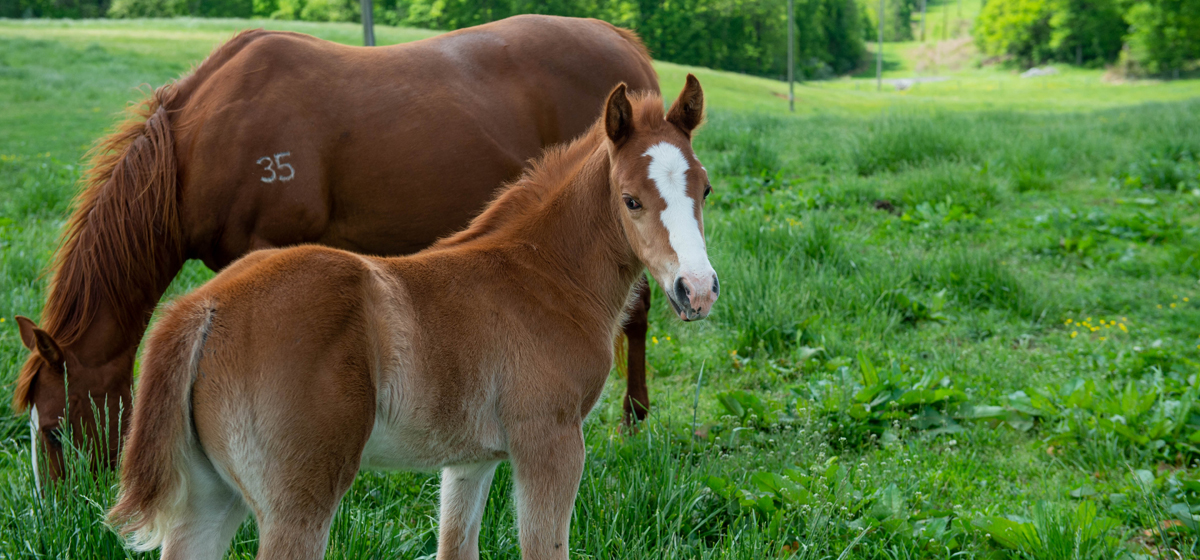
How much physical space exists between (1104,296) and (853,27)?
71.2m

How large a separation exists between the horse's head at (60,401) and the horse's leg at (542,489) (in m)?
1.47

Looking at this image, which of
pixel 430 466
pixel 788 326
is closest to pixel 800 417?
pixel 788 326

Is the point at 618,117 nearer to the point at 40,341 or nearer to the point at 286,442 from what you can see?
the point at 286,442

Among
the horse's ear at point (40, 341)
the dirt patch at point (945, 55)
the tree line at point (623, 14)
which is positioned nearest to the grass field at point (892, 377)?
the horse's ear at point (40, 341)

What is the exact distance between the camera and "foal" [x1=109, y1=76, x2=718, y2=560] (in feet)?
5.38

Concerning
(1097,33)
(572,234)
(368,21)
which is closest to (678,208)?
(572,234)

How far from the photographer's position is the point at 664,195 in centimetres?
223

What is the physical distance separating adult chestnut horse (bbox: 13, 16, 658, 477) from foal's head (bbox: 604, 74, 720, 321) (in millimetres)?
1400

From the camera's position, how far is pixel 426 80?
12.4 feet

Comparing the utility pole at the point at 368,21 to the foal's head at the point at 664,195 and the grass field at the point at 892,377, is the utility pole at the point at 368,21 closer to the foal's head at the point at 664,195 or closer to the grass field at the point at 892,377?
the grass field at the point at 892,377

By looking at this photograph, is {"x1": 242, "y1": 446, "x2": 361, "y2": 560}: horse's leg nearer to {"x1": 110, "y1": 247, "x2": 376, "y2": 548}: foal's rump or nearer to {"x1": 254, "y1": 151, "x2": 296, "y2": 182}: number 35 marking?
{"x1": 110, "y1": 247, "x2": 376, "y2": 548}: foal's rump

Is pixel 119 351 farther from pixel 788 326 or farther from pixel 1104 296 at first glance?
pixel 1104 296

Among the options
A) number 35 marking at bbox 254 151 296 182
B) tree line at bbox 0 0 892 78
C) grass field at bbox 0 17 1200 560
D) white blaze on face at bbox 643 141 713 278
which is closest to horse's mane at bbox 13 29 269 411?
number 35 marking at bbox 254 151 296 182

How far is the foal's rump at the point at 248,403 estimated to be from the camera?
1.62m
